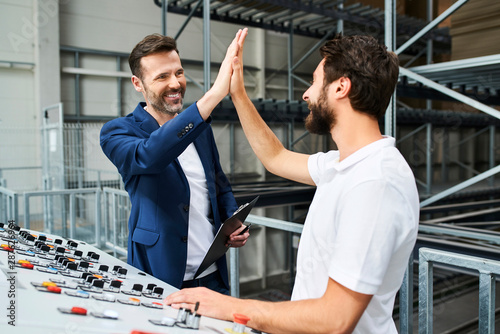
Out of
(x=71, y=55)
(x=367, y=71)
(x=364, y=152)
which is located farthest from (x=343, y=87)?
(x=71, y=55)

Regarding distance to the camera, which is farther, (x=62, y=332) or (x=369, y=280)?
(x=369, y=280)

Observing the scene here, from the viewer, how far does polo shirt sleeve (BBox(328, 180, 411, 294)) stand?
88 centimetres

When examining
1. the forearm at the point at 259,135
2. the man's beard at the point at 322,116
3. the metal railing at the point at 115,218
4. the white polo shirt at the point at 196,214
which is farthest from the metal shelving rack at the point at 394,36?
the man's beard at the point at 322,116

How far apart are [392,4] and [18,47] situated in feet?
23.3

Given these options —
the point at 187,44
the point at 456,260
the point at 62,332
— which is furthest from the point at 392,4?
the point at 187,44

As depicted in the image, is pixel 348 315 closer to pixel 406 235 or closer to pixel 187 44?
pixel 406 235

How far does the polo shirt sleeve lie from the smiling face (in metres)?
1.01

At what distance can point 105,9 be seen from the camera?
8.70m

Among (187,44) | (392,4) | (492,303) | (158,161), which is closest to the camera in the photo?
(492,303)

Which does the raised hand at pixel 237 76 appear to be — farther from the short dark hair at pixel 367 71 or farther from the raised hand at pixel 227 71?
the short dark hair at pixel 367 71

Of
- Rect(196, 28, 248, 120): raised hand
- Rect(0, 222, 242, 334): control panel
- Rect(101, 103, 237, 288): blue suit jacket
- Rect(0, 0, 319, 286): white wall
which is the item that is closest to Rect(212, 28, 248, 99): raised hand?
Rect(196, 28, 248, 120): raised hand

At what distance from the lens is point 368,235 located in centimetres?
88

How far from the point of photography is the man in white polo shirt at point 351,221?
2.93 feet

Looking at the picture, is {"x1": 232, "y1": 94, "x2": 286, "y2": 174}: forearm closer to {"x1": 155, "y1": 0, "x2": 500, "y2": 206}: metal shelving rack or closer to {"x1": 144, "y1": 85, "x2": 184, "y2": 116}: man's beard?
{"x1": 144, "y1": 85, "x2": 184, "y2": 116}: man's beard
